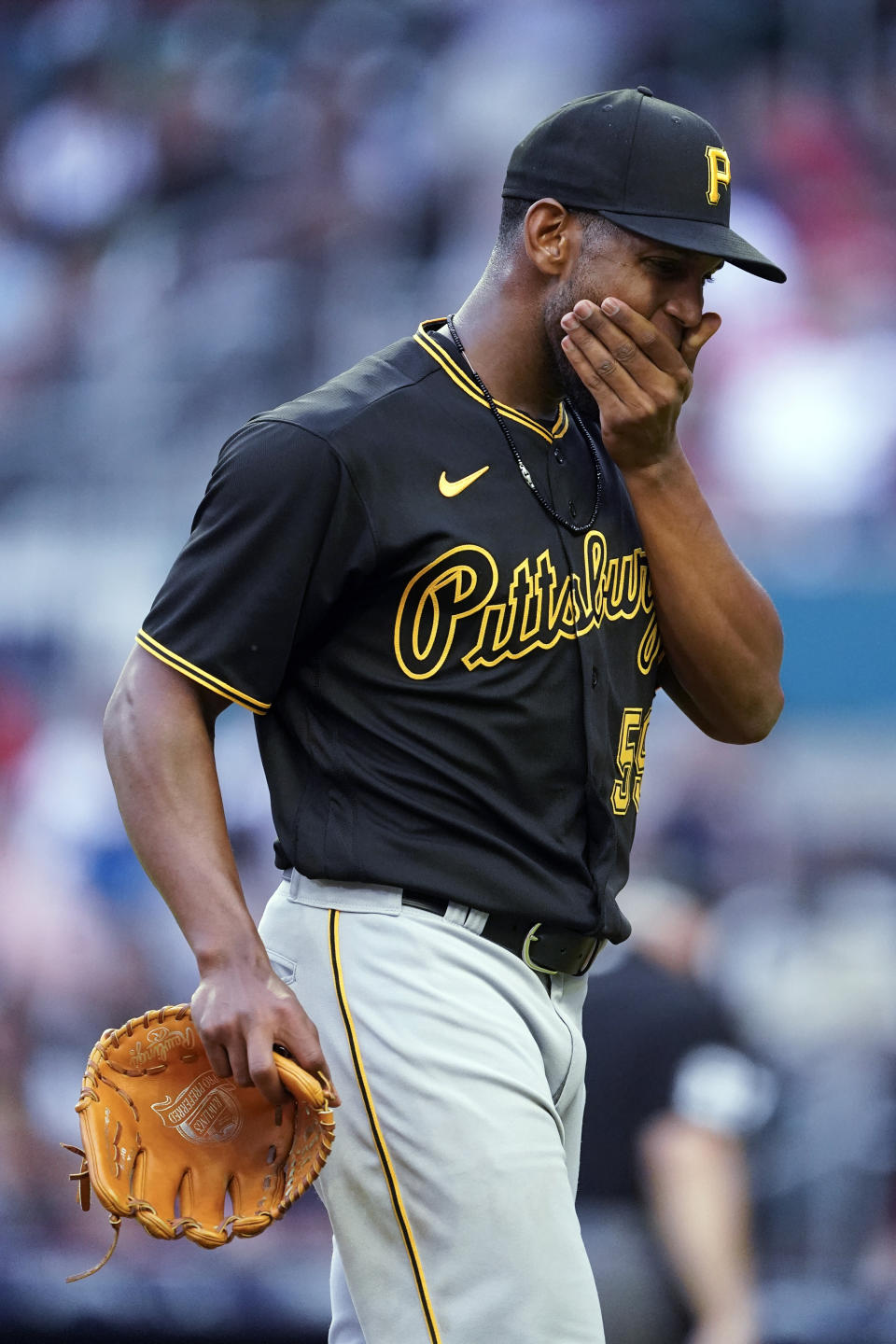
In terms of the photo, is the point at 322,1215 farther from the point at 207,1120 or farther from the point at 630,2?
the point at 630,2

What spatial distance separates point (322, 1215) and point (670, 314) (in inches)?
140

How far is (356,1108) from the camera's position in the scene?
2051 millimetres

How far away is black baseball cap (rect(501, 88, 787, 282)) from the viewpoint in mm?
2160

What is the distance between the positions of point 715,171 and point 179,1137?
1.43 metres

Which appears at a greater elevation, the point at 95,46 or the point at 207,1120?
the point at 95,46

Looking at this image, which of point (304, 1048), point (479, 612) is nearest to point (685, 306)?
point (479, 612)

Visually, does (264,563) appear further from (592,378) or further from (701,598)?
(701,598)

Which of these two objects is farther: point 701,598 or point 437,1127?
point 701,598

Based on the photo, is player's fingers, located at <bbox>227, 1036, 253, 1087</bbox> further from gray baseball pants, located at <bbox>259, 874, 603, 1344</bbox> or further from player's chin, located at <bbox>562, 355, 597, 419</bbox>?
player's chin, located at <bbox>562, 355, 597, 419</bbox>

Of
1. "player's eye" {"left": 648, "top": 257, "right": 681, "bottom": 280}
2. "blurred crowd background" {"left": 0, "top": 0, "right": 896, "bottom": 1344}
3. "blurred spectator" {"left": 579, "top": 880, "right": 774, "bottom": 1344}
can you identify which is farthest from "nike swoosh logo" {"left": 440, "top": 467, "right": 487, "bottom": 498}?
"blurred crowd background" {"left": 0, "top": 0, "right": 896, "bottom": 1344}

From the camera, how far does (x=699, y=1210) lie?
384 cm

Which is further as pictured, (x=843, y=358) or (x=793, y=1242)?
(x=843, y=358)

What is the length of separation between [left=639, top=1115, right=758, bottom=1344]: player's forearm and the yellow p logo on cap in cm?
230

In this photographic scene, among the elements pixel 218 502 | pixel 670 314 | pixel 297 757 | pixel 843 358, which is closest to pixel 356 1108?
pixel 297 757
